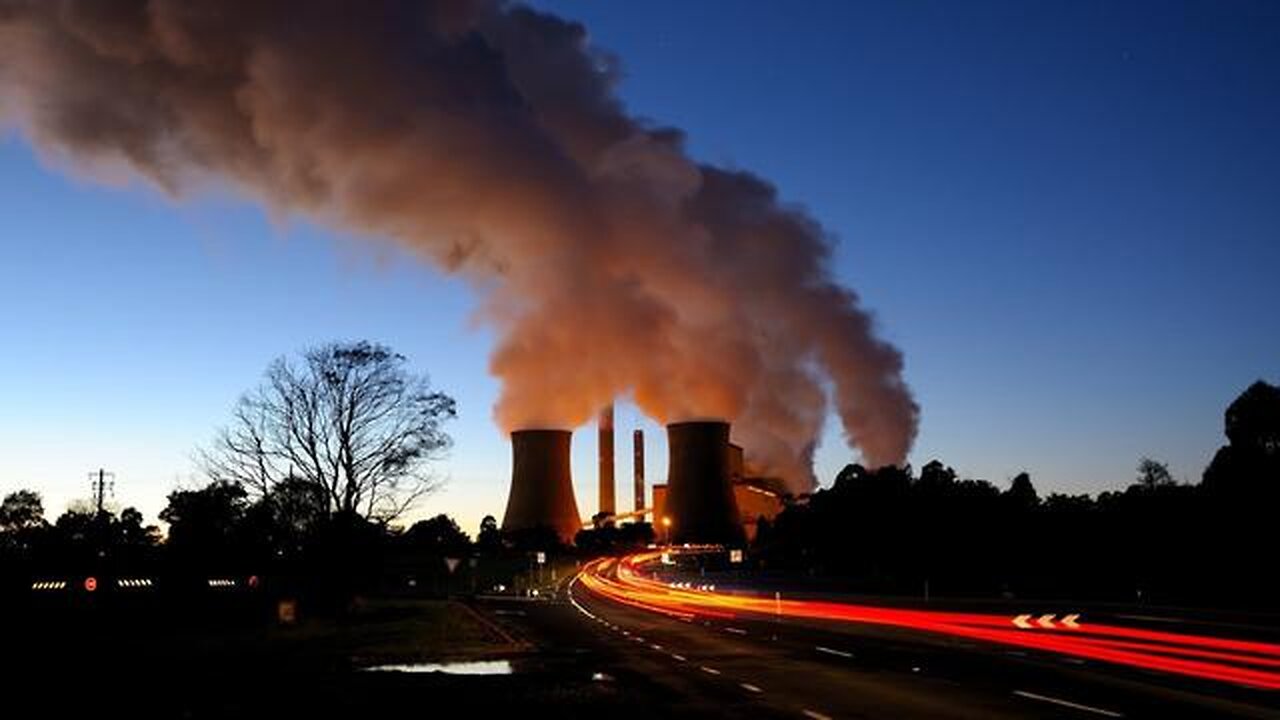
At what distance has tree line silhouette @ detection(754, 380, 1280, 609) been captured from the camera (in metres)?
50.3

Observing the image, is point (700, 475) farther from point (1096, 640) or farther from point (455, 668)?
point (455, 668)

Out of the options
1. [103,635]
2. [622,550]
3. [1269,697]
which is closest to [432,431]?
[103,635]

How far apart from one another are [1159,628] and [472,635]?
16.8 metres

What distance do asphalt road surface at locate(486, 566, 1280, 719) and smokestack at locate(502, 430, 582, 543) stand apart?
67.1m

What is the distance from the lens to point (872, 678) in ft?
69.6

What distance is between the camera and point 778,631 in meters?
36.6

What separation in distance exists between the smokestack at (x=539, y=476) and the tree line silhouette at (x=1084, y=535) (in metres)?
21.9

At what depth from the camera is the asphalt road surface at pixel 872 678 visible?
1633 cm

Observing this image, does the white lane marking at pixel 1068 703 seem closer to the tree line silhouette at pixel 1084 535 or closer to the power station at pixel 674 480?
the tree line silhouette at pixel 1084 535

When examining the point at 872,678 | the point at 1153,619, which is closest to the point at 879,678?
the point at 872,678

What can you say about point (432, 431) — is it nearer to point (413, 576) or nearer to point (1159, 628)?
point (1159, 628)

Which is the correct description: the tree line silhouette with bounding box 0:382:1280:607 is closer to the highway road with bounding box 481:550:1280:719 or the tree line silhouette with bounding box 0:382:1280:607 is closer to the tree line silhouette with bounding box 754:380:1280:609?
the tree line silhouette with bounding box 754:380:1280:609

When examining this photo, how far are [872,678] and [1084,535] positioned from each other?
149ft

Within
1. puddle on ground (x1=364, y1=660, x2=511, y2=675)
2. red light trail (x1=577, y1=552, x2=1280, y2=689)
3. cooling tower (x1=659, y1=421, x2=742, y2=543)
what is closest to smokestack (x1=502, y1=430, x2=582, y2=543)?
cooling tower (x1=659, y1=421, x2=742, y2=543)
